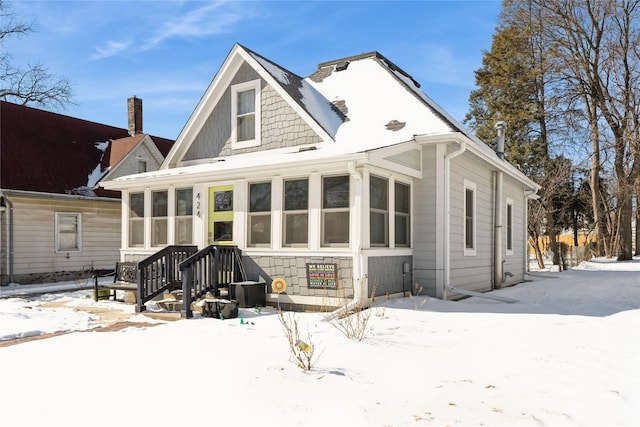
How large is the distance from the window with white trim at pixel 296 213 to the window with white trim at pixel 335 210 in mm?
388

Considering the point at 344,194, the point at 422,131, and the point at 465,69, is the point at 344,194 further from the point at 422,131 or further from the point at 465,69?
the point at 465,69

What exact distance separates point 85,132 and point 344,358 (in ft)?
57.8

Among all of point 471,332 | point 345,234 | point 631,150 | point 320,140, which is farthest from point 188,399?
point 631,150

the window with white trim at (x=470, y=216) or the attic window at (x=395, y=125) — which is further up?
the attic window at (x=395, y=125)

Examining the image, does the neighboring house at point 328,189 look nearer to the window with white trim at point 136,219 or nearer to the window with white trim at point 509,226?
the window with white trim at point 136,219

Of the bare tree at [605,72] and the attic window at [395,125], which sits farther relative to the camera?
the bare tree at [605,72]

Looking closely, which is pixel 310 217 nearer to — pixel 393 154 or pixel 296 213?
pixel 296 213

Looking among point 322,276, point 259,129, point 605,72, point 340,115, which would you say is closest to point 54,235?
point 259,129

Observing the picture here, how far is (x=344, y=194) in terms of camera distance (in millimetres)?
8969

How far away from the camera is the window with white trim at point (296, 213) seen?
9.39m

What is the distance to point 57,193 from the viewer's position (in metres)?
16.0

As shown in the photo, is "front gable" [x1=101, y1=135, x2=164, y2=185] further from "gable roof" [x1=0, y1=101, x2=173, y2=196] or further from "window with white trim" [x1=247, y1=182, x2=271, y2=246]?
"window with white trim" [x1=247, y1=182, x2=271, y2=246]

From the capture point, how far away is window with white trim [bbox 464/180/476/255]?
11.5m

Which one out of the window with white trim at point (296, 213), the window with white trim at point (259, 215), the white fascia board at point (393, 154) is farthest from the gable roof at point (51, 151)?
the white fascia board at point (393, 154)
